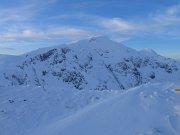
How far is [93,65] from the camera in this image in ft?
534

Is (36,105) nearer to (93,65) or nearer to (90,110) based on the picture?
(90,110)

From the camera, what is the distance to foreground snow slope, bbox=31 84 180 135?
40.8 feet

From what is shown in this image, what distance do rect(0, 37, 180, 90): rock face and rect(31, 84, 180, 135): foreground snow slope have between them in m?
103

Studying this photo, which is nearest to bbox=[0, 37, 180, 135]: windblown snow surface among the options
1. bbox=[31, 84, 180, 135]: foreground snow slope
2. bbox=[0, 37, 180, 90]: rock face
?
bbox=[31, 84, 180, 135]: foreground snow slope

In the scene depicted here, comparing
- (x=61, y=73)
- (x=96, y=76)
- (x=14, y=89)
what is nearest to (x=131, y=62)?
(x=96, y=76)

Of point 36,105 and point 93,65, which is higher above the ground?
point 36,105

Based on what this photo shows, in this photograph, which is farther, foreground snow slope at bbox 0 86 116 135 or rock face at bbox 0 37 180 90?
rock face at bbox 0 37 180 90

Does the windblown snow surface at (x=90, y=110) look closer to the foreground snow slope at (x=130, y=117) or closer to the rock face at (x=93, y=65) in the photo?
the foreground snow slope at (x=130, y=117)

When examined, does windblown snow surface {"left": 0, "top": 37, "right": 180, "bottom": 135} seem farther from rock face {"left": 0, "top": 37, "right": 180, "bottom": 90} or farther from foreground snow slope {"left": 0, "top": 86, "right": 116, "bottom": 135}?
rock face {"left": 0, "top": 37, "right": 180, "bottom": 90}

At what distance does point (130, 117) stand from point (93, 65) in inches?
5876

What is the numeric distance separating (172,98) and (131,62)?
16264cm

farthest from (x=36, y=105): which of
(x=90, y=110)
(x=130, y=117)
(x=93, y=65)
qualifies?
(x=93, y=65)

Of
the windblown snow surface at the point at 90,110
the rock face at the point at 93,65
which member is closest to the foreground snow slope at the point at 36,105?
the windblown snow surface at the point at 90,110

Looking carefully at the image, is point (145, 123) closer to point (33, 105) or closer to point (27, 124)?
point (27, 124)
